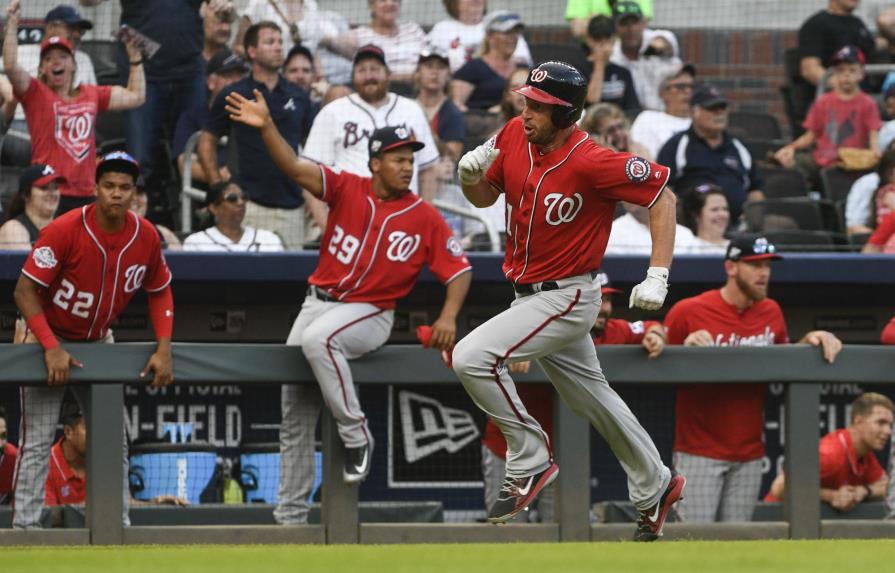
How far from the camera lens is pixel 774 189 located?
36.6 feet

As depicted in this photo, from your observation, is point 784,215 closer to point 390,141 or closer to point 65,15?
point 390,141

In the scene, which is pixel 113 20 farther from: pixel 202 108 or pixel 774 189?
pixel 774 189

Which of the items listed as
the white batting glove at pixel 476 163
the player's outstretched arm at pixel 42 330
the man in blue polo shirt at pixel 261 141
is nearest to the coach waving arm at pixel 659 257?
the white batting glove at pixel 476 163

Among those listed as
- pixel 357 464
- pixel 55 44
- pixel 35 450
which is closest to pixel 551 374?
pixel 357 464

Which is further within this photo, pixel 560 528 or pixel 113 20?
pixel 113 20

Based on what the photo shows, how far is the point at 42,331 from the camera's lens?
25.3 ft

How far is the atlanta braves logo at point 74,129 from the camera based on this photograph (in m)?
9.01

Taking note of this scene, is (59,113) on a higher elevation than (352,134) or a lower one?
higher

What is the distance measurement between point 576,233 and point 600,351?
221 cm

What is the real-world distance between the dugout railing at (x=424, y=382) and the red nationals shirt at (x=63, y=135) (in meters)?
1.46

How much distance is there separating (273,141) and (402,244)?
0.92 m

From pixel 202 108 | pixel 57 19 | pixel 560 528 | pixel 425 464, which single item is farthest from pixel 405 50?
pixel 560 528

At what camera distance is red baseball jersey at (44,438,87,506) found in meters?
8.42

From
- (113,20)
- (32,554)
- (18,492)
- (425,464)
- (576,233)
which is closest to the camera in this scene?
(576,233)
